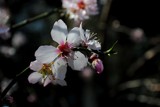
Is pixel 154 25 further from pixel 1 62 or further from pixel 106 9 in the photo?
pixel 1 62

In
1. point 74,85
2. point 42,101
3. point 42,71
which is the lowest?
point 42,71

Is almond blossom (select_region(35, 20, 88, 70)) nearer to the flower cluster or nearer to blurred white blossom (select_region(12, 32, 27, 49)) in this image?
the flower cluster

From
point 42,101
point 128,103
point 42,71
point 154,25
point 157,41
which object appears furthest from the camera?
point 154,25

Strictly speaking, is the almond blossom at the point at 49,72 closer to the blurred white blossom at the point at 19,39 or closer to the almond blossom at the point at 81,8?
the almond blossom at the point at 81,8

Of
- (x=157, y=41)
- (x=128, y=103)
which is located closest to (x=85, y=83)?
(x=128, y=103)

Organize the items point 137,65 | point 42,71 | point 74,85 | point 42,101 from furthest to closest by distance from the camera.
Result: point 74,85 < point 137,65 < point 42,101 < point 42,71

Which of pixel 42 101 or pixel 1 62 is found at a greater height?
pixel 1 62

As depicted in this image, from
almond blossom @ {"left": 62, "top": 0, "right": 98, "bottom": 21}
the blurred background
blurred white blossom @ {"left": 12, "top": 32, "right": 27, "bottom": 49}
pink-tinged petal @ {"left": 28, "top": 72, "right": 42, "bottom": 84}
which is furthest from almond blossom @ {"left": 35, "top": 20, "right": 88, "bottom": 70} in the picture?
blurred white blossom @ {"left": 12, "top": 32, "right": 27, "bottom": 49}

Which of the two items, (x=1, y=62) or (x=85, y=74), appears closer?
(x=1, y=62)
